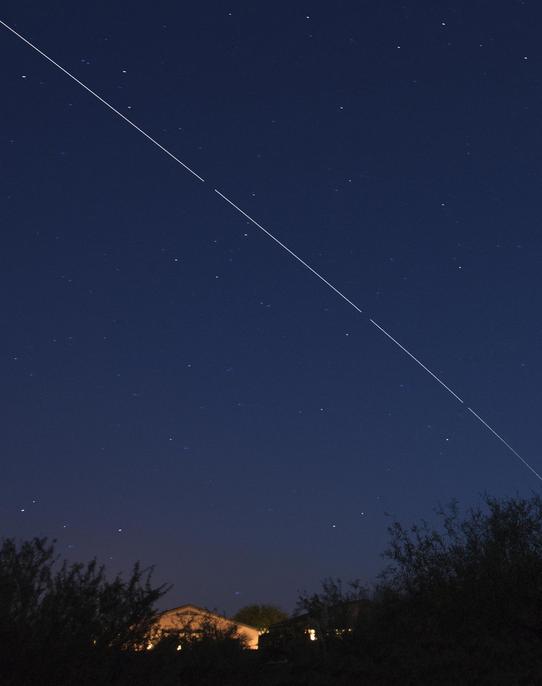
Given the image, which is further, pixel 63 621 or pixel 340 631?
pixel 340 631

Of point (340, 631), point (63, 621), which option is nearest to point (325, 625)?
point (340, 631)

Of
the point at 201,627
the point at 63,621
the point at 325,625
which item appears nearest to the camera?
the point at 63,621

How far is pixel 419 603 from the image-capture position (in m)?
25.5

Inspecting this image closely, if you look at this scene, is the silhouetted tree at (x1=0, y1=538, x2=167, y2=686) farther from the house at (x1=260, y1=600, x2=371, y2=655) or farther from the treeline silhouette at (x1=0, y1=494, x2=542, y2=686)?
the house at (x1=260, y1=600, x2=371, y2=655)

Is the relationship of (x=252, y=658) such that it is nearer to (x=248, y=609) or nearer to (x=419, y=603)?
(x=419, y=603)

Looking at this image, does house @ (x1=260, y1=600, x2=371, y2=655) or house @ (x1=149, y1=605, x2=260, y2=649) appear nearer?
house @ (x1=149, y1=605, x2=260, y2=649)

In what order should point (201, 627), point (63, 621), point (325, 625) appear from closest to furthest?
point (63, 621) < point (201, 627) < point (325, 625)

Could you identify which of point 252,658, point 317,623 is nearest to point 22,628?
point 252,658

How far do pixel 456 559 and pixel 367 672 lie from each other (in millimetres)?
12491

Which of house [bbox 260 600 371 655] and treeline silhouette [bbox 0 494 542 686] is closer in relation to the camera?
treeline silhouette [bbox 0 494 542 686]

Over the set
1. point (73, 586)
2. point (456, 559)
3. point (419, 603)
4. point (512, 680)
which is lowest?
point (512, 680)

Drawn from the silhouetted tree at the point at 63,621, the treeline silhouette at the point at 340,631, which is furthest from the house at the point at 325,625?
the silhouetted tree at the point at 63,621

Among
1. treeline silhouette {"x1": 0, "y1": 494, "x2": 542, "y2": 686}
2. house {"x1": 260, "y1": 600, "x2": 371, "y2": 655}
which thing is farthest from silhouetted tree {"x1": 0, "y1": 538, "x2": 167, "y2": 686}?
house {"x1": 260, "y1": 600, "x2": 371, "y2": 655}

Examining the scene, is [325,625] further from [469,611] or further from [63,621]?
[63,621]
